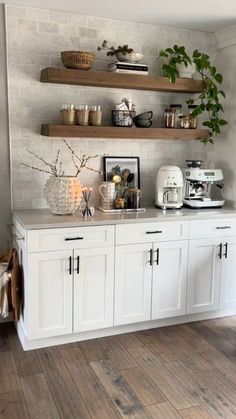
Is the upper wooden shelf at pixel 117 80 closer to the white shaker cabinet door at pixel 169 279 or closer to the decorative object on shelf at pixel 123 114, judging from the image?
the decorative object on shelf at pixel 123 114

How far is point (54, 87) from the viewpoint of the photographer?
129 inches

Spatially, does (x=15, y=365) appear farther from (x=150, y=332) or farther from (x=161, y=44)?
(x=161, y=44)

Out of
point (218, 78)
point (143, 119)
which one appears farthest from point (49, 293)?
point (218, 78)

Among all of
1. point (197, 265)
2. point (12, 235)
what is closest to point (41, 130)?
point (12, 235)

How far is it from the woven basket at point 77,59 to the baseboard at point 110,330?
1952 millimetres

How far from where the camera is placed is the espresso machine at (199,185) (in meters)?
3.54

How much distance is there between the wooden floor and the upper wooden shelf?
6.34 feet

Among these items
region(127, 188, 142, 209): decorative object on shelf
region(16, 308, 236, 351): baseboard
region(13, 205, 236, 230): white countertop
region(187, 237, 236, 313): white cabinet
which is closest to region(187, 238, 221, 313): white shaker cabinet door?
region(187, 237, 236, 313): white cabinet

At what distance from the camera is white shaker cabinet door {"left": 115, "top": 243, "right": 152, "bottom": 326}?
10.1 feet

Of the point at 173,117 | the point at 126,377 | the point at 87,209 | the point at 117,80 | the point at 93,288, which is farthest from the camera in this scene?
the point at 173,117

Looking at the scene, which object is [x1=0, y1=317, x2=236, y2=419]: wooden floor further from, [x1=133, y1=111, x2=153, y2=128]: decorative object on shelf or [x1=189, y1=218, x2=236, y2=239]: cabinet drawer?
[x1=133, y1=111, x2=153, y2=128]: decorative object on shelf

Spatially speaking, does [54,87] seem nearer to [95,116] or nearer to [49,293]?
[95,116]

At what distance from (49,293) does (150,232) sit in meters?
0.85

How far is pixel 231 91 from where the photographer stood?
3637mm
